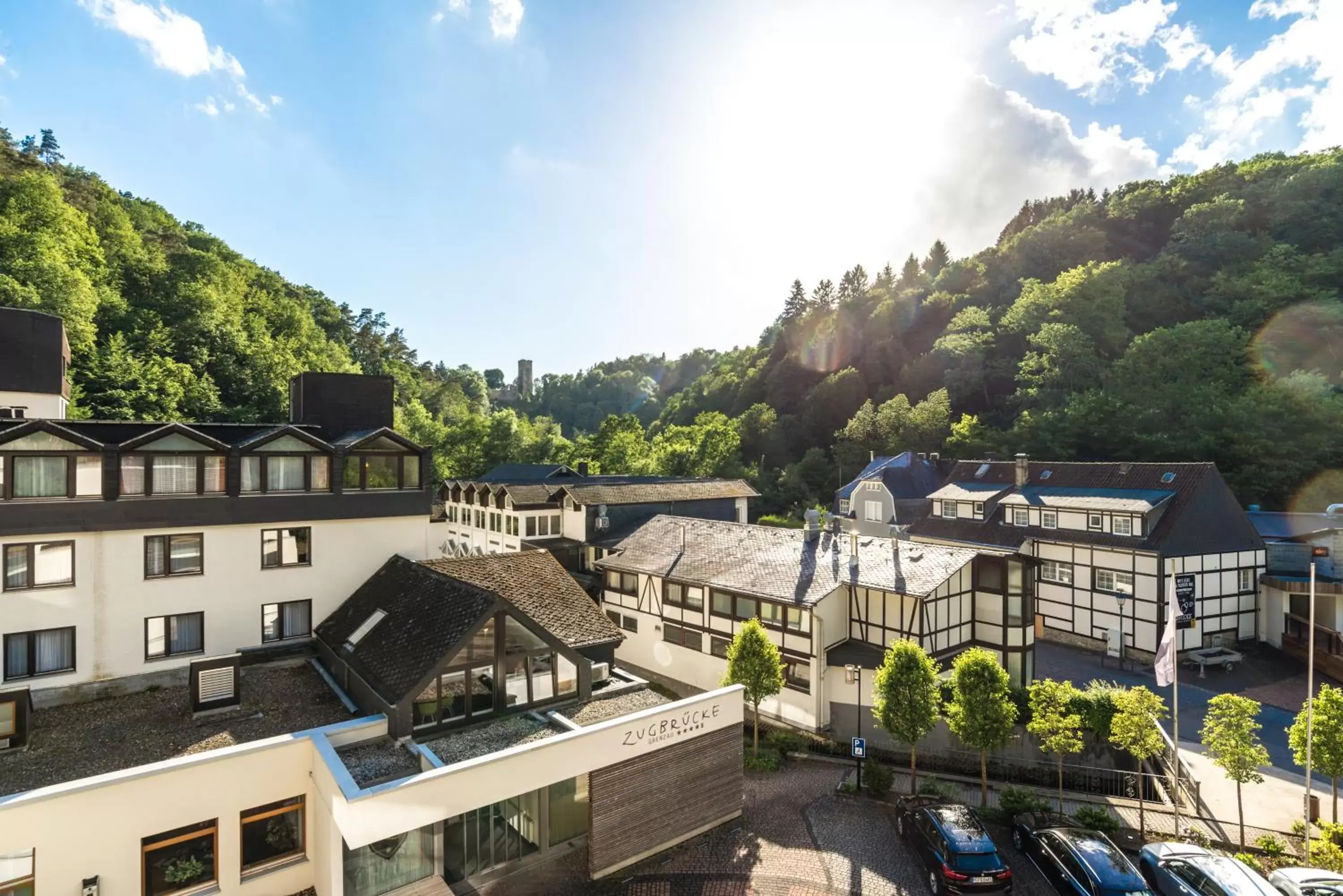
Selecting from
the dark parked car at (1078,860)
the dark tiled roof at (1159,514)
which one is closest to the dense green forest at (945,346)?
the dark tiled roof at (1159,514)

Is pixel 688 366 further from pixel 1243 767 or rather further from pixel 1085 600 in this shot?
pixel 1243 767

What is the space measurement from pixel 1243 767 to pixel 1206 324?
142ft

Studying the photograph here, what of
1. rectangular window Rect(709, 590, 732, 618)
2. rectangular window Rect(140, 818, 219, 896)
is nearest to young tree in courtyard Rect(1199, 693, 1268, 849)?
rectangular window Rect(709, 590, 732, 618)

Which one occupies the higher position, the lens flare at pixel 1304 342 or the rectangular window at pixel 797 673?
the lens flare at pixel 1304 342

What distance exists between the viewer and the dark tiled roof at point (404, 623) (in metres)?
12.4

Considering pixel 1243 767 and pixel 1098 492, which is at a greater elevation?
pixel 1098 492

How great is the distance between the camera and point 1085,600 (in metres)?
26.3

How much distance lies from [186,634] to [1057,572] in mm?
31613

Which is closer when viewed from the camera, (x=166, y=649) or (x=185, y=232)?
(x=166, y=649)

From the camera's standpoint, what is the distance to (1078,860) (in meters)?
11.3

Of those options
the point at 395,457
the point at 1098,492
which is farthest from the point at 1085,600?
the point at 395,457

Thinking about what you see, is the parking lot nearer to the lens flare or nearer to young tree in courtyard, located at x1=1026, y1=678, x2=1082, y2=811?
young tree in courtyard, located at x1=1026, y1=678, x2=1082, y2=811

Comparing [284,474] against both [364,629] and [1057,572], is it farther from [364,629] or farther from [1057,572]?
[1057,572]

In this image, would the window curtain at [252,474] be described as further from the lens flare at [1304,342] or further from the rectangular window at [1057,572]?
the lens flare at [1304,342]
